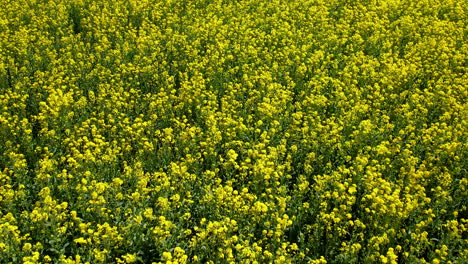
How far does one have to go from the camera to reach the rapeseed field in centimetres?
511

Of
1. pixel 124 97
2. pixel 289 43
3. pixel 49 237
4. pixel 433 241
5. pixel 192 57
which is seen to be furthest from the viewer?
pixel 289 43

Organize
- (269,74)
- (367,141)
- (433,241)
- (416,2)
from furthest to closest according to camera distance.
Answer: (416,2), (269,74), (367,141), (433,241)

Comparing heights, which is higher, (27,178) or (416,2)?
(416,2)

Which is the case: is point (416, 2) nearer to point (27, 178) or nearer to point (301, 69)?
point (301, 69)

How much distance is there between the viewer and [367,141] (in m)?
6.98

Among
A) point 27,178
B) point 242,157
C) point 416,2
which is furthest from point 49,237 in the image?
point 416,2

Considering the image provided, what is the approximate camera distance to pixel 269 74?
830cm

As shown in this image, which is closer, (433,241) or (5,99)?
(433,241)

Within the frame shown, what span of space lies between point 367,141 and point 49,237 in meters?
4.42

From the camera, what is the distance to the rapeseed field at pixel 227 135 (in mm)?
5113

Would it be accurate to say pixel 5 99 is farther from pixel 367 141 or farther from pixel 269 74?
pixel 367 141

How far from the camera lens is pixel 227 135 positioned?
676 cm

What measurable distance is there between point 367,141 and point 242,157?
74.3 inches

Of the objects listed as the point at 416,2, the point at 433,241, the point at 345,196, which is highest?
the point at 416,2
